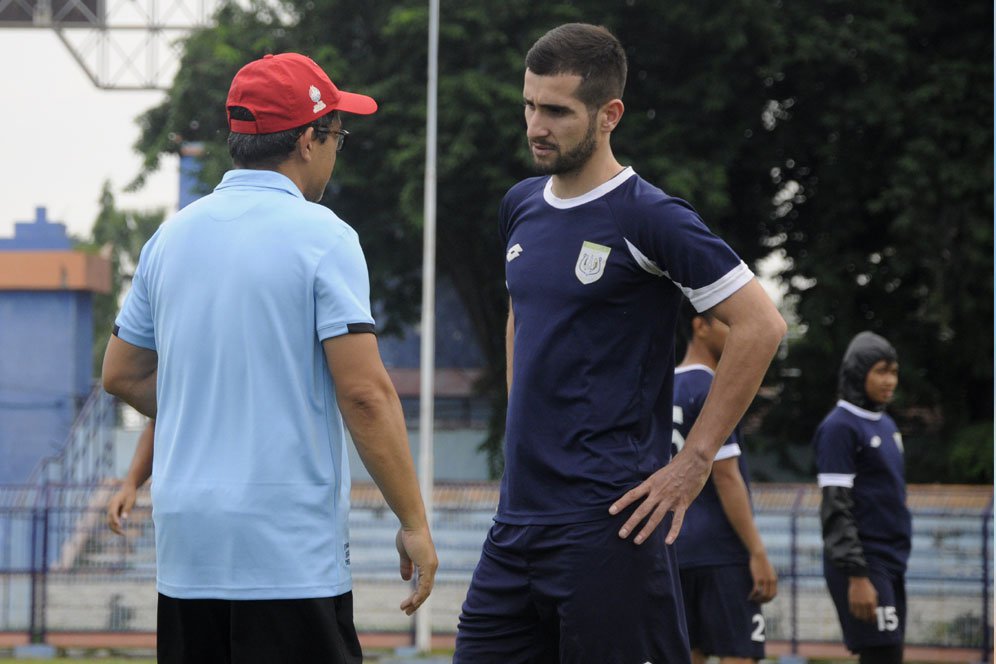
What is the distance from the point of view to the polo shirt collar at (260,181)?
3389mm

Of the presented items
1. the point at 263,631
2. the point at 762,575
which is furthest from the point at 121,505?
the point at 762,575

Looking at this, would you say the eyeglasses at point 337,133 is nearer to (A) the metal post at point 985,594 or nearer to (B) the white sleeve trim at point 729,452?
(B) the white sleeve trim at point 729,452

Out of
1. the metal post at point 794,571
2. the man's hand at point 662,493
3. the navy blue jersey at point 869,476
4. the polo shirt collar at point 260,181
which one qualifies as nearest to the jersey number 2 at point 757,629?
the navy blue jersey at point 869,476

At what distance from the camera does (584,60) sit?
3643 mm

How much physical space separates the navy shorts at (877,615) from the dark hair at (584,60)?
11.6 feet

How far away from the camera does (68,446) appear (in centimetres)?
2194

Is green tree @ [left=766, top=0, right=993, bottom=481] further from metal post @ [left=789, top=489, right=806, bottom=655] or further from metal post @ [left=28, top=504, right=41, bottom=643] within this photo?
metal post @ [left=28, top=504, right=41, bottom=643]

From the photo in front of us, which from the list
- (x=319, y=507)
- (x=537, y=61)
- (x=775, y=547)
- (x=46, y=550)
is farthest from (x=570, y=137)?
(x=46, y=550)

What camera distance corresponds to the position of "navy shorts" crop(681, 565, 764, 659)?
6.02 m

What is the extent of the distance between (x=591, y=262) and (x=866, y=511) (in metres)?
3.47

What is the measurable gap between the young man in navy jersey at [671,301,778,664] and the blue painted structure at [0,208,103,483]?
61.9 feet

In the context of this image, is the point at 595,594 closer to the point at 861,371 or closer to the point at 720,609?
the point at 720,609

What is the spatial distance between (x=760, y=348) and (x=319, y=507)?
1.11 metres

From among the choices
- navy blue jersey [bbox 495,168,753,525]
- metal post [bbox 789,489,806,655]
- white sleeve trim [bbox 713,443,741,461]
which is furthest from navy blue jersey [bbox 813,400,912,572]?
metal post [bbox 789,489,806,655]
